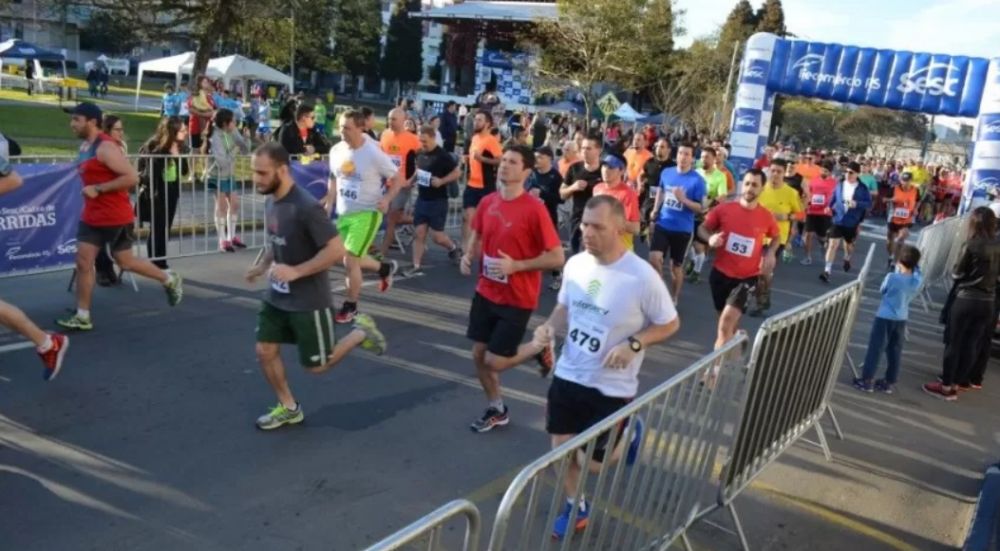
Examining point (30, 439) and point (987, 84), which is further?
point (987, 84)

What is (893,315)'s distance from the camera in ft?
24.2

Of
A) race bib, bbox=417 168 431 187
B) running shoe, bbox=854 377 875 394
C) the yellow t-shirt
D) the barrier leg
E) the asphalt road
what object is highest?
the yellow t-shirt

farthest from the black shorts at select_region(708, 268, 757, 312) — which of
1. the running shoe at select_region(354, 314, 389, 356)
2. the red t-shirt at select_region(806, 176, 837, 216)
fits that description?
the red t-shirt at select_region(806, 176, 837, 216)

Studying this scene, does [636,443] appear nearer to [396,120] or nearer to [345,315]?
[345,315]

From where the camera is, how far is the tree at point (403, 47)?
7344 centimetres

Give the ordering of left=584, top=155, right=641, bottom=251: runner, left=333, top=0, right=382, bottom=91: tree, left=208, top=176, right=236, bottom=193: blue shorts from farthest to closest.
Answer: left=333, top=0, right=382, bottom=91: tree → left=208, top=176, right=236, bottom=193: blue shorts → left=584, top=155, right=641, bottom=251: runner

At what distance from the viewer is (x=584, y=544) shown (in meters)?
3.12

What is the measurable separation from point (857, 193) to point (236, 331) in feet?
33.4

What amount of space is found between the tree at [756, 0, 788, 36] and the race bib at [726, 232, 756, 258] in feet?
195

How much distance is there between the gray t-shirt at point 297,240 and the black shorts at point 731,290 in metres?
3.49

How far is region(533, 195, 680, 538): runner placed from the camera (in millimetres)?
3867

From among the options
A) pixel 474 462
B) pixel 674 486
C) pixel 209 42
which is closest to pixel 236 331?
pixel 474 462

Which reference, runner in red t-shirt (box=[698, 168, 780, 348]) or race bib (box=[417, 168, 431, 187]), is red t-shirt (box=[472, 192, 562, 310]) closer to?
runner in red t-shirt (box=[698, 168, 780, 348])

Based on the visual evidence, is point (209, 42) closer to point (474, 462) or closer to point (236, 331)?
point (236, 331)
